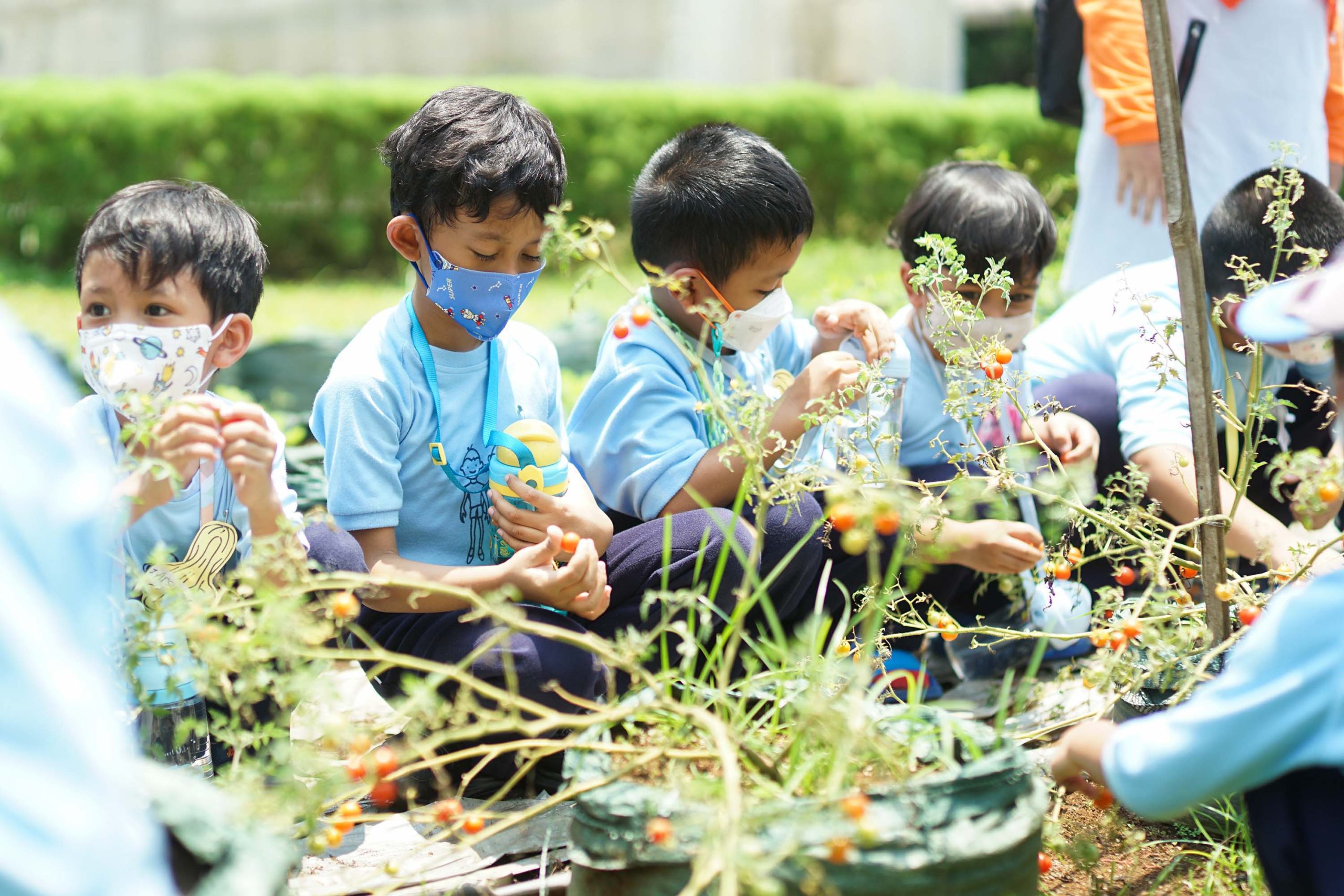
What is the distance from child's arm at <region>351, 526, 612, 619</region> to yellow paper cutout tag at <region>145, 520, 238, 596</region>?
0.22 meters

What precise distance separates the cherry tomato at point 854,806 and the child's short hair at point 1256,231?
1809 millimetres

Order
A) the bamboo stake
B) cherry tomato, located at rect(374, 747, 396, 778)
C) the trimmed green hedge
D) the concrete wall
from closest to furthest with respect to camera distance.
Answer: cherry tomato, located at rect(374, 747, 396, 778)
the bamboo stake
the trimmed green hedge
the concrete wall

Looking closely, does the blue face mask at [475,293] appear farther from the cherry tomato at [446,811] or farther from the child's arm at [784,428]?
the cherry tomato at [446,811]

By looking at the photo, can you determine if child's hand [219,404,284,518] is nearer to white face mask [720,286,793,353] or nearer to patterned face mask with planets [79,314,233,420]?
patterned face mask with planets [79,314,233,420]

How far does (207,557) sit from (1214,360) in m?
2.22

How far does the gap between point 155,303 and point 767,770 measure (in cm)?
135

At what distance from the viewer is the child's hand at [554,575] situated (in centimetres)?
216

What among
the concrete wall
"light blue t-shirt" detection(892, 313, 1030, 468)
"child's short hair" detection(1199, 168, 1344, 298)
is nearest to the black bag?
"child's short hair" detection(1199, 168, 1344, 298)

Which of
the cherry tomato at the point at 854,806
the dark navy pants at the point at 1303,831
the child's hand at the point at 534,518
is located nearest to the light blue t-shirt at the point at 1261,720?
the dark navy pants at the point at 1303,831

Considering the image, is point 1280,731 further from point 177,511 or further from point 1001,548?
point 177,511

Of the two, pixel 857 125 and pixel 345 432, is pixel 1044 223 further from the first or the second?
pixel 857 125

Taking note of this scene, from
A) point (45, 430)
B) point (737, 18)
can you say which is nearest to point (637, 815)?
point (45, 430)

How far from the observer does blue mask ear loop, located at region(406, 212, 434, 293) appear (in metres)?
2.40

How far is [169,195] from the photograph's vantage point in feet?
7.58
